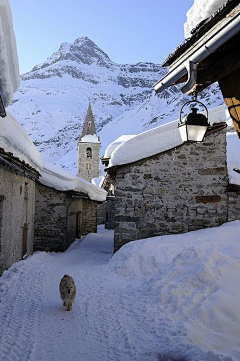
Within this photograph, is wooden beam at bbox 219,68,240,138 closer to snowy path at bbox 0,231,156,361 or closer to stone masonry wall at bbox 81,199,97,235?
snowy path at bbox 0,231,156,361

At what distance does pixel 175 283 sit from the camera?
5.48m

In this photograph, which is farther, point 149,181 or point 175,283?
point 149,181

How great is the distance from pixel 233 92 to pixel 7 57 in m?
2.38

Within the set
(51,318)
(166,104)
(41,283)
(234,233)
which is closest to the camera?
(51,318)

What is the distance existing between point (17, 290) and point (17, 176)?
10.2 ft

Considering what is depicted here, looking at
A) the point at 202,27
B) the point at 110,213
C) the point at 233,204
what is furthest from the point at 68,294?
the point at 110,213

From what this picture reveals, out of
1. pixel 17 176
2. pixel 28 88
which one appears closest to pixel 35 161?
pixel 17 176

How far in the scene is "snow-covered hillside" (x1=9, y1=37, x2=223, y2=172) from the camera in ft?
306

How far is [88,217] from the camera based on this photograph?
1755cm

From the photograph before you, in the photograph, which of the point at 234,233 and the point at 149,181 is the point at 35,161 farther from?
the point at 234,233

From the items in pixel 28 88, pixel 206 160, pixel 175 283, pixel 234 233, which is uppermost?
pixel 28 88

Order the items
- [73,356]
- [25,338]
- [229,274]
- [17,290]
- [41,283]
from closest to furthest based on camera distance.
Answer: [73,356]
[25,338]
[229,274]
[17,290]
[41,283]

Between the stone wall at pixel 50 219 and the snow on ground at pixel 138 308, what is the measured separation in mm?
3634

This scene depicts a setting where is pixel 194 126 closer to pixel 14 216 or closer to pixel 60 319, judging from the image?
pixel 60 319
